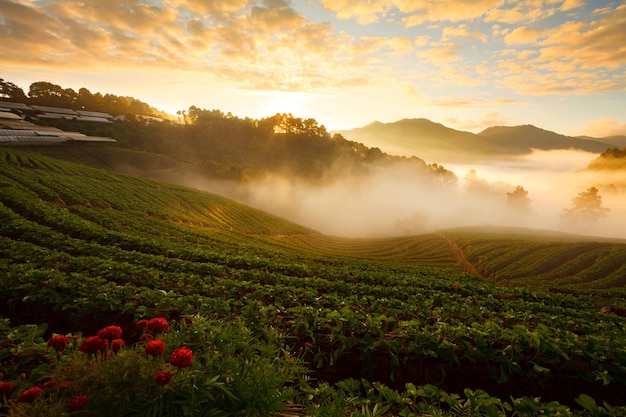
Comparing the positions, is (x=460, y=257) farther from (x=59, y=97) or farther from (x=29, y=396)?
(x=59, y=97)

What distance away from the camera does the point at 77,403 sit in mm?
3260

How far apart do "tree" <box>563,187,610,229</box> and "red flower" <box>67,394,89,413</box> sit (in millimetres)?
195177

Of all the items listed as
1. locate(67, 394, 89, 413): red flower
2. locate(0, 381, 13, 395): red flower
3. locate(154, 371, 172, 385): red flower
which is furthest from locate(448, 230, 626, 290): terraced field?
locate(0, 381, 13, 395): red flower

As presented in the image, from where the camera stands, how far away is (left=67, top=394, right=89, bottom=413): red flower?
3256 mm

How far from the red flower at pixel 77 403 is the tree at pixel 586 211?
19518 cm

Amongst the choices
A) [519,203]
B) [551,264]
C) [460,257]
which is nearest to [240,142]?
[460,257]

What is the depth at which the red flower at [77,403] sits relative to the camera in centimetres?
326

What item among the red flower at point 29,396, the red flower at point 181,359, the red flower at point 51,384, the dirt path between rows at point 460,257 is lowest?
the dirt path between rows at point 460,257

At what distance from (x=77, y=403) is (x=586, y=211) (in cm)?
19801

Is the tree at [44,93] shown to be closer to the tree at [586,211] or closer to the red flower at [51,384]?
the red flower at [51,384]

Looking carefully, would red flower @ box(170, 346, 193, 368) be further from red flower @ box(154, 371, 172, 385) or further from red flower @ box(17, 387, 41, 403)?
red flower @ box(17, 387, 41, 403)

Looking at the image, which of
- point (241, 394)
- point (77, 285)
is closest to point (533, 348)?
point (241, 394)

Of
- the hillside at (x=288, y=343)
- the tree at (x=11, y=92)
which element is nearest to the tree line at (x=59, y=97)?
the tree at (x=11, y=92)

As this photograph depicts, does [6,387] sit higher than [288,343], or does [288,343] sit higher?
[6,387]
